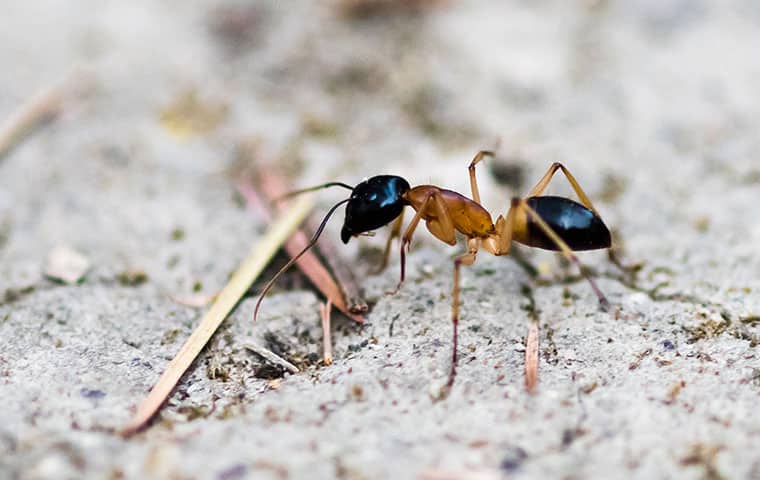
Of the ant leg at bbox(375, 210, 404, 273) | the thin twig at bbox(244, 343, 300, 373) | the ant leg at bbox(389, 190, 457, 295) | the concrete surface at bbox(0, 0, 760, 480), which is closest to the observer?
the concrete surface at bbox(0, 0, 760, 480)

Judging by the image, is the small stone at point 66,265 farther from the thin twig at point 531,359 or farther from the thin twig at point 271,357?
the thin twig at point 531,359

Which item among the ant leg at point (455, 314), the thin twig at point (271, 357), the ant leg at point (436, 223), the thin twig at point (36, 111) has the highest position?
the thin twig at point (36, 111)

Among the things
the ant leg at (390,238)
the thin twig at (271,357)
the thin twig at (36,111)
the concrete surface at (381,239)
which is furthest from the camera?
the thin twig at (36,111)

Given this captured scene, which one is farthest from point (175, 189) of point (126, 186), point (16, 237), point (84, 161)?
point (16, 237)

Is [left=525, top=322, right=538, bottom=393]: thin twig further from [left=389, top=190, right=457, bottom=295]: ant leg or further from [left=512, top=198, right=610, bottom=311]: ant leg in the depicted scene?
[left=389, top=190, right=457, bottom=295]: ant leg

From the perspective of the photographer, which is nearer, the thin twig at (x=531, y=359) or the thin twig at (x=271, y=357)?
the thin twig at (x=531, y=359)

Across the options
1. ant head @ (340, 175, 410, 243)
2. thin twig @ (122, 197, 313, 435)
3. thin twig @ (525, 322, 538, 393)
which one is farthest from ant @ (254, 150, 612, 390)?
thin twig @ (525, 322, 538, 393)

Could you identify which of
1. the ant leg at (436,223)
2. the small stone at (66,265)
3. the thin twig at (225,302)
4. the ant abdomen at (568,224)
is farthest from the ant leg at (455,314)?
the small stone at (66,265)
